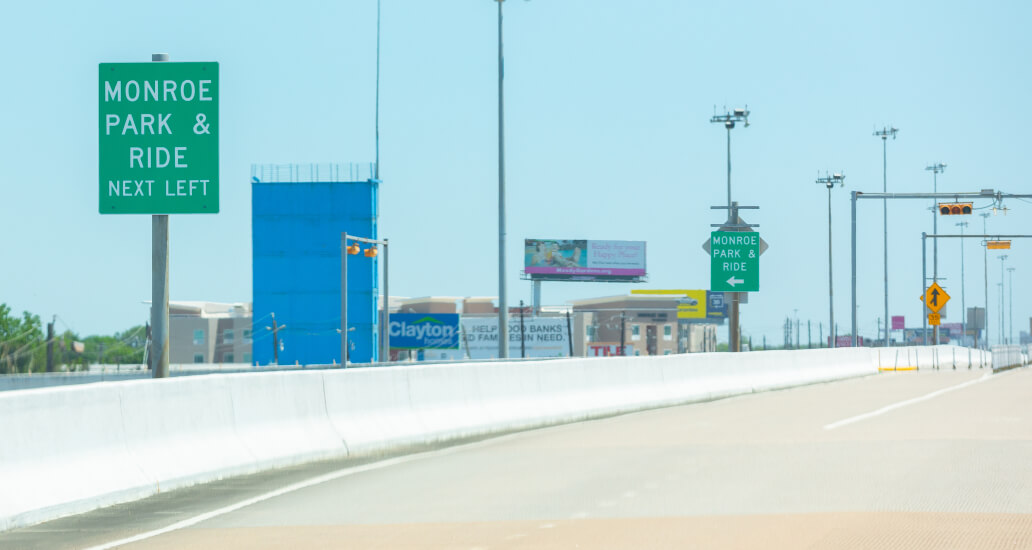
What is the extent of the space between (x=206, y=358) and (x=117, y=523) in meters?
141

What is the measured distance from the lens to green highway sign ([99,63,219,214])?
1520cm

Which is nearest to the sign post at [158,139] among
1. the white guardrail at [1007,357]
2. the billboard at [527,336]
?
the white guardrail at [1007,357]

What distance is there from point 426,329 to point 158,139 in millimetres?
105595

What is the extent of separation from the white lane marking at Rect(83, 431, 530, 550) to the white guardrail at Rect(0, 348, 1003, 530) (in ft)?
1.81

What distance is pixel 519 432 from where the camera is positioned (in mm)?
19188

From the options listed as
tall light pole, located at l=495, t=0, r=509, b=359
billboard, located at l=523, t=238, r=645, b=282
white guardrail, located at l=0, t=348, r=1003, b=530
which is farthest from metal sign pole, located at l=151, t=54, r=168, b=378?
billboard, located at l=523, t=238, r=645, b=282

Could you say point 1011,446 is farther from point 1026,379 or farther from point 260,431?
point 1026,379

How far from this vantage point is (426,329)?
12062 centimetres

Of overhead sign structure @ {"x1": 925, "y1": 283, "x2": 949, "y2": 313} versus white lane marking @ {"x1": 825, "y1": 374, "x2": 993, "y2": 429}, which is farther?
overhead sign structure @ {"x1": 925, "y1": 283, "x2": 949, "y2": 313}

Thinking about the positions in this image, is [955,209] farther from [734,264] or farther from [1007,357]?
[734,264]

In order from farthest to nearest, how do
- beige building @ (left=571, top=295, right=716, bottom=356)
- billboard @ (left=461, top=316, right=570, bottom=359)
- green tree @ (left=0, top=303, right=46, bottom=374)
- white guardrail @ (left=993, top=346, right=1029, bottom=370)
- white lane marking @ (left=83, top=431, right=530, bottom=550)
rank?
beige building @ (left=571, top=295, right=716, bottom=356)
billboard @ (left=461, top=316, right=570, bottom=359)
green tree @ (left=0, top=303, right=46, bottom=374)
white guardrail @ (left=993, top=346, right=1029, bottom=370)
white lane marking @ (left=83, top=431, right=530, bottom=550)

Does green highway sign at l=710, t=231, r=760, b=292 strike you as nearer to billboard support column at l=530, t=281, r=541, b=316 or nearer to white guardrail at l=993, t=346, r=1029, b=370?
white guardrail at l=993, t=346, r=1029, b=370

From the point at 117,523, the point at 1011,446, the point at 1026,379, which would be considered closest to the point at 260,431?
the point at 117,523

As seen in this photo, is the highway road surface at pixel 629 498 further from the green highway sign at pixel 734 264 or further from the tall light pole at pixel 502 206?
the green highway sign at pixel 734 264
